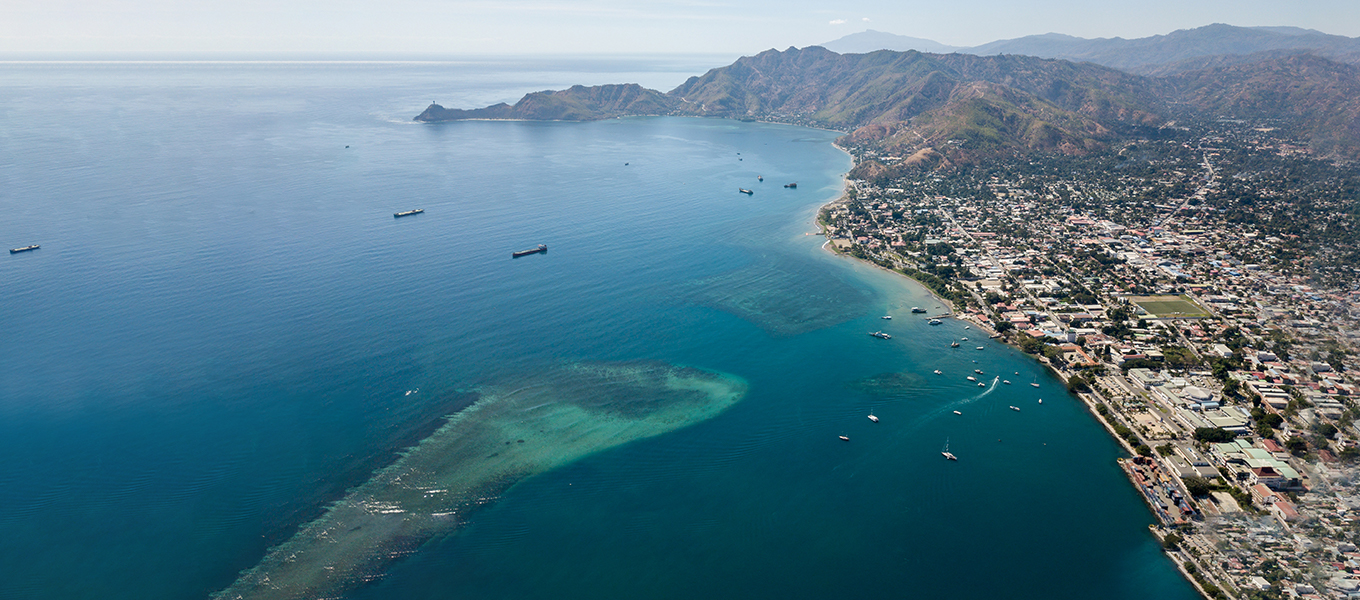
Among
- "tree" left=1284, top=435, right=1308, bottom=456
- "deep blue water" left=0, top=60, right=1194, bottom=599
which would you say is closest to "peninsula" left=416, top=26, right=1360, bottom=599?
"tree" left=1284, top=435, right=1308, bottom=456

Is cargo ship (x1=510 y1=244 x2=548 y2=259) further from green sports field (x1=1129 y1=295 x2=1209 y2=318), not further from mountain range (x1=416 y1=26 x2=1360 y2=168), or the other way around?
mountain range (x1=416 y1=26 x2=1360 y2=168)

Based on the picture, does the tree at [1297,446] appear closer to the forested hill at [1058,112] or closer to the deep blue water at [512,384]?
the deep blue water at [512,384]

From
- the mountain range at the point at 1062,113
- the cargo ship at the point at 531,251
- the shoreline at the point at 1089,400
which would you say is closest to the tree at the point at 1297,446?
the shoreline at the point at 1089,400

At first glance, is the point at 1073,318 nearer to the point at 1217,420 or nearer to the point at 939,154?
the point at 1217,420

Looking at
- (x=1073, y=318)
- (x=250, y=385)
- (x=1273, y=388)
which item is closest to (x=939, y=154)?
(x=1073, y=318)

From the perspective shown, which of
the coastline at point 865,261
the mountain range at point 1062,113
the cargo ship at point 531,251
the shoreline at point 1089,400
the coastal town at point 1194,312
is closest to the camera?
the shoreline at point 1089,400

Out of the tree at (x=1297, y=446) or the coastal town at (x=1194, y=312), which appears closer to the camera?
the coastal town at (x=1194, y=312)

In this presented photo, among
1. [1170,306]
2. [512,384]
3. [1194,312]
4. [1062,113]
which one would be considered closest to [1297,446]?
[1194,312]

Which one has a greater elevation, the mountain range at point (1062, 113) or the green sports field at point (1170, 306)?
the mountain range at point (1062, 113)
